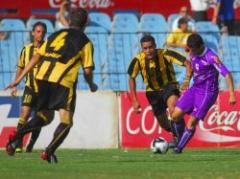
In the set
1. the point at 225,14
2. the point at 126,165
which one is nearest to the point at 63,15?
the point at 225,14

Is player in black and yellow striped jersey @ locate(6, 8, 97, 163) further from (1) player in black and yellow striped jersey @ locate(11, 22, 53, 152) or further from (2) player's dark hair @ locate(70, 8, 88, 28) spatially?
(1) player in black and yellow striped jersey @ locate(11, 22, 53, 152)

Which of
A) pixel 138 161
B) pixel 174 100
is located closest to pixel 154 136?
pixel 174 100

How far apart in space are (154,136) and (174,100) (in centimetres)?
225

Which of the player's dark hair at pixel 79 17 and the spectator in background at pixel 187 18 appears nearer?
the player's dark hair at pixel 79 17

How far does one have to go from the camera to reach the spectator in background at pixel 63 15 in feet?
73.6

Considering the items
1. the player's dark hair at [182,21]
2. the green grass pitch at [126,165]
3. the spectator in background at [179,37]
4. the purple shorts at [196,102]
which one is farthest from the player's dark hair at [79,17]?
the player's dark hair at [182,21]

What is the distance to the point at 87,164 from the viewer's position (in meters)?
13.3

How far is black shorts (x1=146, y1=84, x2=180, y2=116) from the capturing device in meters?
16.7

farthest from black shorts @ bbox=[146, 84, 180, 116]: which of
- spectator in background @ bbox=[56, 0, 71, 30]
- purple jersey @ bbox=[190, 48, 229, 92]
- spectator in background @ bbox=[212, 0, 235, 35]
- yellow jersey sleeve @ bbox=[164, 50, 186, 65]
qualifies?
spectator in background @ bbox=[212, 0, 235, 35]

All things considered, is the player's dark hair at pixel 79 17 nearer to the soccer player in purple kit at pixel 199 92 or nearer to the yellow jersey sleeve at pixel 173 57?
the soccer player in purple kit at pixel 199 92

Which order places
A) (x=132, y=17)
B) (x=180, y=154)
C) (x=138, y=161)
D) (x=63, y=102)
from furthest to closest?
(x=132, y=17) → (x=180, y=154) → (x=138, y=161) → (x=63, y=102)

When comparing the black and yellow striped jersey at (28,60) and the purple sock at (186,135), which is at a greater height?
the black and yellow striped jersey at (28,60)

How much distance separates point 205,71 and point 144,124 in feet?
11.2

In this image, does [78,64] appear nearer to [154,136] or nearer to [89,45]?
[89,45]
